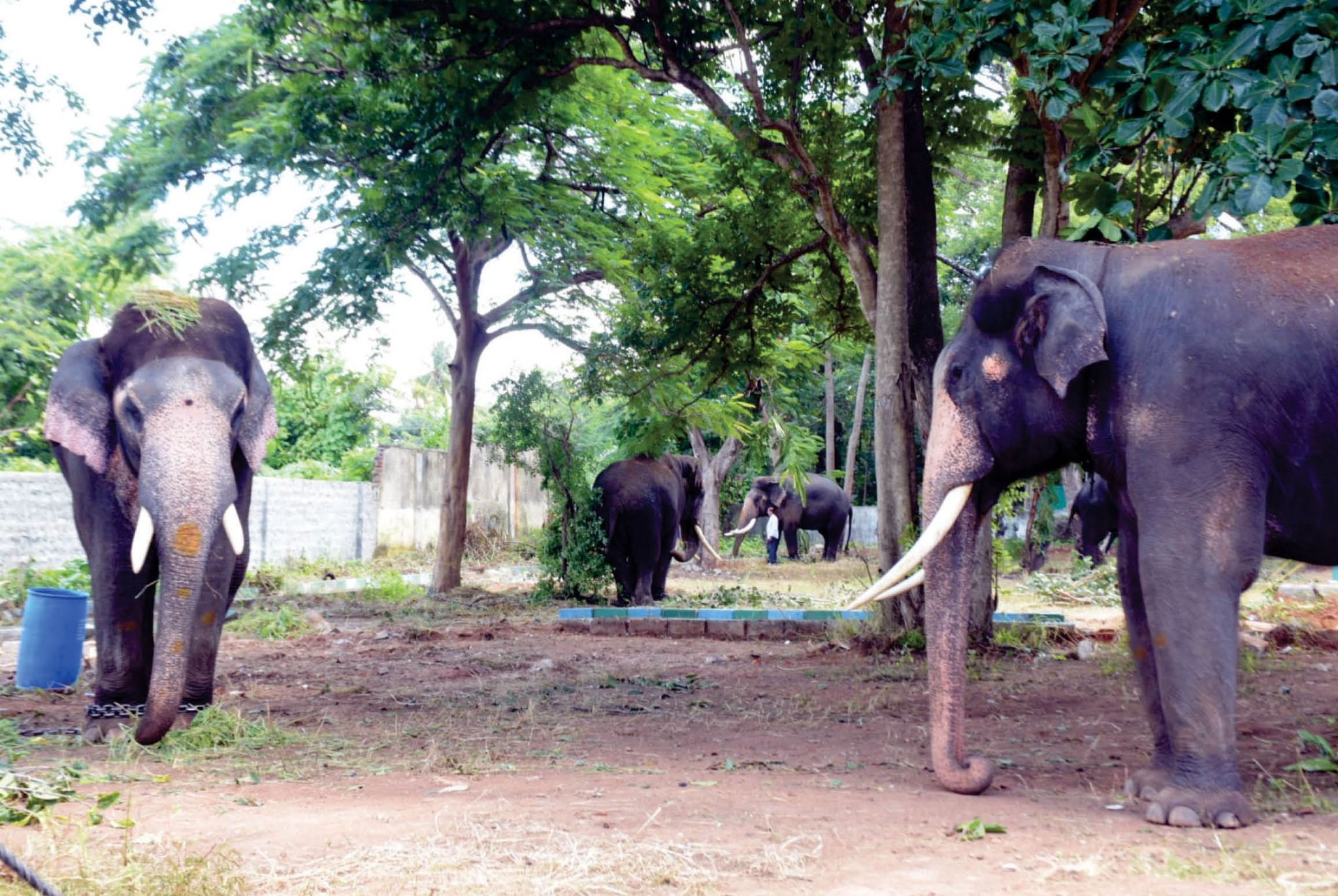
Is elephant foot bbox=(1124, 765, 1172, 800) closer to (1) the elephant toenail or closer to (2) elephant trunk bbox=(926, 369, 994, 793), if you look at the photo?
(1) the elephant toenail

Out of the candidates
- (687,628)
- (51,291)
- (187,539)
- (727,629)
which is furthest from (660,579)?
(187,539)

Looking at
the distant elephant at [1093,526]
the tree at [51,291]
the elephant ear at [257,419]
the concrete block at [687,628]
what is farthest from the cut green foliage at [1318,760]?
the distant elephant at [1093,526]

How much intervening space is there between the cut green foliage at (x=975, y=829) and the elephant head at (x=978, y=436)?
69cm

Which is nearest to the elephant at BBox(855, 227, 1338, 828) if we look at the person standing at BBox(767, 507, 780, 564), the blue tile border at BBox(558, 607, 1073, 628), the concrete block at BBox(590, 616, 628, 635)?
the blue tile border at BBox(558, 607, 1073, 628)

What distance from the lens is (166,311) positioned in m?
6.65

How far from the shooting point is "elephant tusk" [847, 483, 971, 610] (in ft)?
16.9

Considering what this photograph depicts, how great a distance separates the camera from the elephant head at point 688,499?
17.7 metres

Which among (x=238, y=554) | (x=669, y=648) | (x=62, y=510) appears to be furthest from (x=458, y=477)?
(x=238, y=554)

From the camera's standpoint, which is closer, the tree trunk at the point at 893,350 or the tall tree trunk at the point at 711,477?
the tree trunk at the point at 893,350

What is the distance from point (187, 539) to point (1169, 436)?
4515 millimetres

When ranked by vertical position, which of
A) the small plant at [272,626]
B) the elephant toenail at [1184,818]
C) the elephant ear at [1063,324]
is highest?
the elephant ear at [1063,324]

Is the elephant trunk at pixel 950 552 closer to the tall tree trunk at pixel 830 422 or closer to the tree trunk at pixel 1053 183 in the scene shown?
the tree trunk at pixel 1053 183

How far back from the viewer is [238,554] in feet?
22.7

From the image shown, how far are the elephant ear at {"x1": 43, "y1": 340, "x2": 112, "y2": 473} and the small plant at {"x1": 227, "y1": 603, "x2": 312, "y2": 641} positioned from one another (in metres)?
5.99
